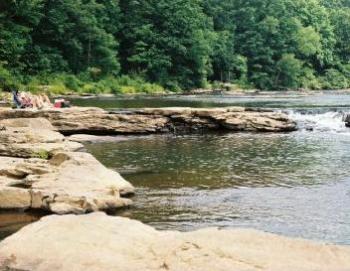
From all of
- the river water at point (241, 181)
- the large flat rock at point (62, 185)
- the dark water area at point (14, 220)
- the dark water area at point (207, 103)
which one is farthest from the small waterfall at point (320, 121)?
the dark water area at point (14, 220)

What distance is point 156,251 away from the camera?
7.80 metres

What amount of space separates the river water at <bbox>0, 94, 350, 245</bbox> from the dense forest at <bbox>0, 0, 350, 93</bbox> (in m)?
32.8

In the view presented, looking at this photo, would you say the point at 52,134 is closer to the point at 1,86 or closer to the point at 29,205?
the point at 29,205

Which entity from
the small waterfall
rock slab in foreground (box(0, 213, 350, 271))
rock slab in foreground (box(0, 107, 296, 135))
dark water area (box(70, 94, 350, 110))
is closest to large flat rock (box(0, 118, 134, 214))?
rock slab in foreground (box(0, 213, 350, 271))

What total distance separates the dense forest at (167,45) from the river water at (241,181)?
1291 inches

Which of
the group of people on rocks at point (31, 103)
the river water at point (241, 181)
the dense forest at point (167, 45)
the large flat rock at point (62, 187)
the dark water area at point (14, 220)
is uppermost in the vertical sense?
the dense forest at point (167, 45)

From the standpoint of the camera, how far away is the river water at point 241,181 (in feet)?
39.5

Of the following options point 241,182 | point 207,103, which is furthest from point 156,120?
point 207,103

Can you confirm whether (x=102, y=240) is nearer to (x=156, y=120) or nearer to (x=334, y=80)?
(x=156, y=120)

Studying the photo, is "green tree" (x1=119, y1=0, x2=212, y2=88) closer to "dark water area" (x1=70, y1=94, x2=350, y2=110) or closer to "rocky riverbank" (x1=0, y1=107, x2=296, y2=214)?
"dark water area" (x1=70, y1=94, x2=350, y2=110)

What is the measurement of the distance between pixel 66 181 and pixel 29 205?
1.04 m

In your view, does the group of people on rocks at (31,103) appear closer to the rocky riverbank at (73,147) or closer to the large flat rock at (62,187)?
the rocky riverbank at (73,147)

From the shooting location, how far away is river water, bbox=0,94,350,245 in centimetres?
1203

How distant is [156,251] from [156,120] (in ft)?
72.9
